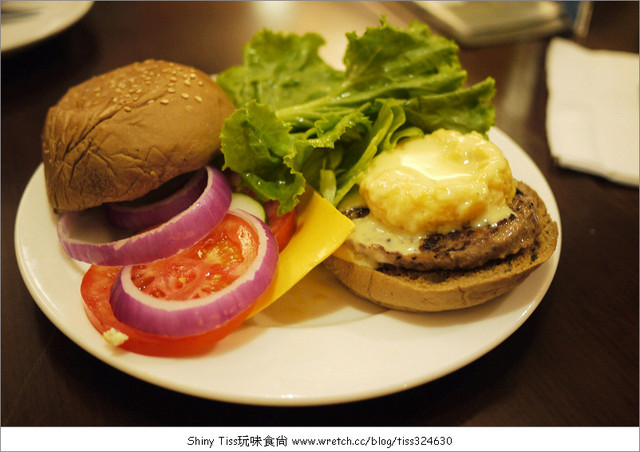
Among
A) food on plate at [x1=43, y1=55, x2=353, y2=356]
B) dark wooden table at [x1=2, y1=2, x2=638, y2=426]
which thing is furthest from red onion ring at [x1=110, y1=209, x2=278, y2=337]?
dark wooden table at [x1=2, y1=2, x2=638, y2=426]

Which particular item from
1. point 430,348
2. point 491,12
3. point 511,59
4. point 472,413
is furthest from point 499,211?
point 491,12

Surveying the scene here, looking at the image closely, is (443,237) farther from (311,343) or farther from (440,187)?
(311,343)

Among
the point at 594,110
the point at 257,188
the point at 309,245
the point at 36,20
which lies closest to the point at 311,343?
the point at 309,245

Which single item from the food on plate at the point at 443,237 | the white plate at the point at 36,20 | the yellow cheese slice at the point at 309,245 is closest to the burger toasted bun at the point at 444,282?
the food on plate at the point at 443,237

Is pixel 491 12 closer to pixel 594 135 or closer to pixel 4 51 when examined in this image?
pixel 594 135

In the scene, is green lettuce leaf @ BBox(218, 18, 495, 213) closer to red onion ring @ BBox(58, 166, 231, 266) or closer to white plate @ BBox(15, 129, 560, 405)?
red onion ring @ BBox(58, 166, 231, 266)

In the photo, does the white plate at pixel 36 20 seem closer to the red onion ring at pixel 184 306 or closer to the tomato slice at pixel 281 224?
the tomato slice at pixel 281 224
